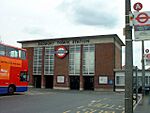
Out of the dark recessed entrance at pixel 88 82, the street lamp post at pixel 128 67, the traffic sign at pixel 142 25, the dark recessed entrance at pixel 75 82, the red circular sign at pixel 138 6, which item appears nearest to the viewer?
the street lamp post at pixel 128 67

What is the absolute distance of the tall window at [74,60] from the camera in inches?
2301

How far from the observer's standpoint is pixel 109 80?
55.0m

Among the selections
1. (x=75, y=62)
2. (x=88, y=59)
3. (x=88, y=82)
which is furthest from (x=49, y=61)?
(x=88, y=82)

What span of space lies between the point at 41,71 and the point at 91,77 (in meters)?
10.8

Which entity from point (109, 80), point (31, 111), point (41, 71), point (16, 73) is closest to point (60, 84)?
point (41, 71)

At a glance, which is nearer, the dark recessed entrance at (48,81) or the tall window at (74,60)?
the tall window at (74,60)

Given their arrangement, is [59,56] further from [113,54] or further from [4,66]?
[4,66]

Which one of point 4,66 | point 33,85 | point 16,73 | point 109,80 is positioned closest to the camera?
point 4,66

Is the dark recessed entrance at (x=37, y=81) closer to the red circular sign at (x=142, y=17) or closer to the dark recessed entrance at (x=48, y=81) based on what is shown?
the dark recessed entrance at (x=48, y=81)

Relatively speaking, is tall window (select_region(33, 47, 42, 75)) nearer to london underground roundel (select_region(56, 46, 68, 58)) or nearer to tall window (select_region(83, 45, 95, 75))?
london underground roundel (select_region(56, 46, 68, 58))

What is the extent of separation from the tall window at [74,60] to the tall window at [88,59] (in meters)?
1.26

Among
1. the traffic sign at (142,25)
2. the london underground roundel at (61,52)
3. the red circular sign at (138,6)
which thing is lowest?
the traffic sign at (142,25)

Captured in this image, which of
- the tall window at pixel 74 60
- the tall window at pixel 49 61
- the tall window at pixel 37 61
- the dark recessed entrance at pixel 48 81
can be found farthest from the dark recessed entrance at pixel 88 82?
the tall window at pixel 37 61

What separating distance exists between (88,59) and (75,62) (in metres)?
2.77
